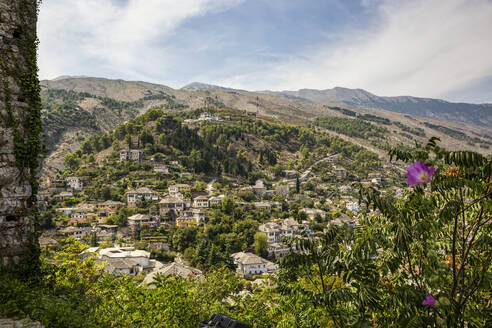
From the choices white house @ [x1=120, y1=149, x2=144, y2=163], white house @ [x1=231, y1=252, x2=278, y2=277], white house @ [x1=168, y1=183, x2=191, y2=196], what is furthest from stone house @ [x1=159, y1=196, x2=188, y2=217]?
white house @ [x1=120, y1=149, x2=144, y2=163]

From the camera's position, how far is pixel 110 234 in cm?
3791

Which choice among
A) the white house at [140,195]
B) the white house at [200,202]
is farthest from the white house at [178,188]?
the white house at [200,202]

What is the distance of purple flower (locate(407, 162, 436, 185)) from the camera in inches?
86.2

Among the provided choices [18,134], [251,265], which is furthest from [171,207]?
[18,134]

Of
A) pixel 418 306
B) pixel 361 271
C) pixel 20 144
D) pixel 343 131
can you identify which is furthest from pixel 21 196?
pixel 343 131

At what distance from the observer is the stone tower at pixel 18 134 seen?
4707 mm

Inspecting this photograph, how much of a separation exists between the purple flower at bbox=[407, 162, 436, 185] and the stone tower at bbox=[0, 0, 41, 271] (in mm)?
5961

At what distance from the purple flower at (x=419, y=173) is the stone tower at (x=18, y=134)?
19.6 feet

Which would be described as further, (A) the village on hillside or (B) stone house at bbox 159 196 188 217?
(B) stone house at bbox 159 196 188 217

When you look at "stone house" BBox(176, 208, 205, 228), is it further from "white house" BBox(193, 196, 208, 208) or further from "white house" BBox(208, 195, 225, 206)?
"white house" BBox(208, 195, 225, 206)

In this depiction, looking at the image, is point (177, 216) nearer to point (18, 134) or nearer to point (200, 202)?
point (200, 202)

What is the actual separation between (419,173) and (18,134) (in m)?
6.13

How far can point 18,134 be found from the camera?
4898 mm

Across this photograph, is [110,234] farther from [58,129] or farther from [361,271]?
[58,129]
